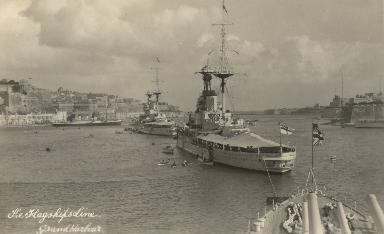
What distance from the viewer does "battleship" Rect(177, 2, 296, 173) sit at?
41250mm

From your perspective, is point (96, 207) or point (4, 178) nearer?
point (96, 207)

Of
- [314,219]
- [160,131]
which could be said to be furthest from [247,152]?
[160,131]

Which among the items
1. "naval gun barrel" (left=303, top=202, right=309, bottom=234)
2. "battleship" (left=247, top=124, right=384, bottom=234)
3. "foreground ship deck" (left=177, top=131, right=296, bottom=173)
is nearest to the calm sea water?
"foreground ship deck" (left=177, top=131, right=296, bottom=173)

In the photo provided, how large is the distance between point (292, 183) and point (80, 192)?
616 inches

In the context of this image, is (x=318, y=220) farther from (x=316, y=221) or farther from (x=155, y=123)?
(x=155, y=123)

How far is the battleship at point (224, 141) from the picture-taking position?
1624 inches

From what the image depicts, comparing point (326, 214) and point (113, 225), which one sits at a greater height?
point (326, 214)

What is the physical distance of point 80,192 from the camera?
34.7 metres

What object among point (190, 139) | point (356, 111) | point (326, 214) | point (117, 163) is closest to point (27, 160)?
point (117, 163)

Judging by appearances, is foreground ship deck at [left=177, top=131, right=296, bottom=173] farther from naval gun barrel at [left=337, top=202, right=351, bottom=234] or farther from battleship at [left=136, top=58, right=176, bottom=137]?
battleship at [left=136, top=58, right=176, bottom=137]

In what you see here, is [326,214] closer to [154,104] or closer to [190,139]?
[190,139]

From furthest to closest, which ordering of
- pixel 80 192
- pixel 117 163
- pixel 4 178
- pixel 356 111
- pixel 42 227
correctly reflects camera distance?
pixel 356 111 → pixel 117 163 → pixel 4 178 → pixel 80 192 → pixel 42 227

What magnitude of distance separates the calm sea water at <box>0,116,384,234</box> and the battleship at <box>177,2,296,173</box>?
3.57 feet

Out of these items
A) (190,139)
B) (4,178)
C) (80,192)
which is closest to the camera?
(80,192)
